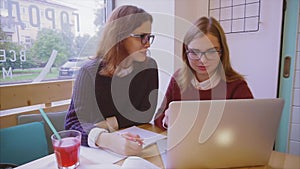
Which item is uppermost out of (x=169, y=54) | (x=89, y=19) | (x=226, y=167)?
(x=89, y=19)

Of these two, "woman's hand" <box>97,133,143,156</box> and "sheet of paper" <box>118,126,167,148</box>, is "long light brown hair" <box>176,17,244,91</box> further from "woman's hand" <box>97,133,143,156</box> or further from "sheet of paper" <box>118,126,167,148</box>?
"woman's hand" <box>97,133,143,156</box>

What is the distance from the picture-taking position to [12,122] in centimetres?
162

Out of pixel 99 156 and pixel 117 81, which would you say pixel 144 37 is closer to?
pixel 117 81

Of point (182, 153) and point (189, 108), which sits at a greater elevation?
point (189, 108)

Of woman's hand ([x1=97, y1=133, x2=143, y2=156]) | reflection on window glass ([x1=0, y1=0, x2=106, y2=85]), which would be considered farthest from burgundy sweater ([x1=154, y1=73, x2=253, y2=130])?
reflection on window glass ([x1=0, y1=0, x2=106, y2=85])

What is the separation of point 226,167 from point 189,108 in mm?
255

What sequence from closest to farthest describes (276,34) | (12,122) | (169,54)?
(12,122), (276,34), (169,54)

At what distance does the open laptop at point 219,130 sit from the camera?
2.02 ft

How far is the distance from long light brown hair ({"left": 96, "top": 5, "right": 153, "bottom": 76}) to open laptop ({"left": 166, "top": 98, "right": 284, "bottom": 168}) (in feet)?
2.01

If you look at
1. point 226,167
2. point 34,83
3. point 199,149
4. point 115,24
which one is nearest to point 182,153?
point 199,149

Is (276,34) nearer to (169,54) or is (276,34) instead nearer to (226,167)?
(169,54)

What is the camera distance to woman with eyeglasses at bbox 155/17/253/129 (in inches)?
42.2

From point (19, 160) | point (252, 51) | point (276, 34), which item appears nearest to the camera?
point (19, 160)

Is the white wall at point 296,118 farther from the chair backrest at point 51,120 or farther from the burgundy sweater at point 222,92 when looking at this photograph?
the chair backrest at point 51,120
